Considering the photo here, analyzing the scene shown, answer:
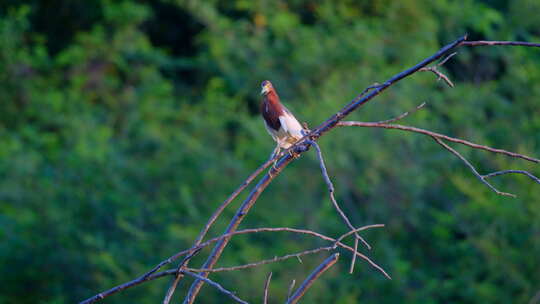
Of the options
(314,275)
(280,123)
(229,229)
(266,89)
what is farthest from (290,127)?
(314,275)

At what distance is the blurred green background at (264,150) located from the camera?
23.3 ft

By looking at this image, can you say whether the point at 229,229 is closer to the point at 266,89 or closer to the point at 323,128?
the point at 323,128

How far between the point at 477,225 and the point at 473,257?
0.29 meters

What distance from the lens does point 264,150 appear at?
7781 mm

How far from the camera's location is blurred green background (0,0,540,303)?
709cm

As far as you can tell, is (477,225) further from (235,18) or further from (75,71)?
(75,71)

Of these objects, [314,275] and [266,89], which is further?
[266,89]

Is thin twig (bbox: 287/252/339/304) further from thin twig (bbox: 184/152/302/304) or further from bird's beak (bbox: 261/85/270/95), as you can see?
bird's beak (bbox: 261/85/270/95)

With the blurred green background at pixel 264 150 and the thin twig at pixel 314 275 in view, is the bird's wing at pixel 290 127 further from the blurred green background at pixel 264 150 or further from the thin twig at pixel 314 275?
the blurred green background at pixel 264 150

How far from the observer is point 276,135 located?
3.42 m

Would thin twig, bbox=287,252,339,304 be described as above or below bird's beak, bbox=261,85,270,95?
below

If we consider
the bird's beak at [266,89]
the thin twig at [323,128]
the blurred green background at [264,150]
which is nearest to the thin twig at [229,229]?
the thin twig at [323,128]

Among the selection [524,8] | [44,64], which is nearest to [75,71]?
[44,64]

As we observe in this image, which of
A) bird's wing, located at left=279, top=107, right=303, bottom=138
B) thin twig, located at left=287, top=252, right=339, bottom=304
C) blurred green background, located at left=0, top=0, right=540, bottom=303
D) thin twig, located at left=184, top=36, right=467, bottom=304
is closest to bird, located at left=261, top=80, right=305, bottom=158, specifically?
bird's wing, located at left=279, top=107, right=303, bottom=138
